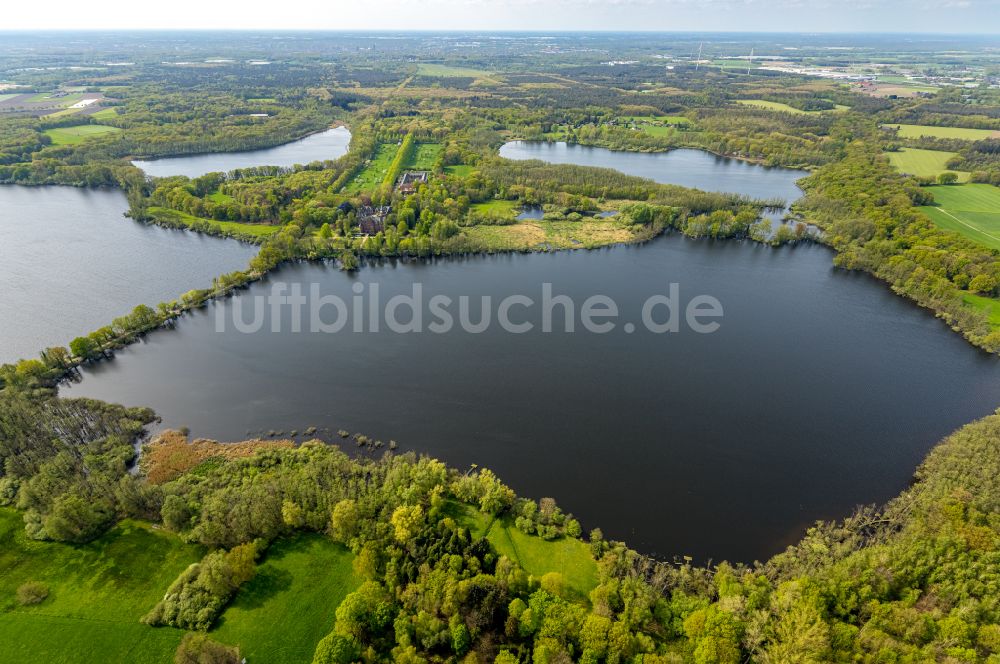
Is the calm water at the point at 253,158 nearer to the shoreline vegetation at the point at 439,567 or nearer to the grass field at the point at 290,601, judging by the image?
the shoreline vegetation at the point at 439,567

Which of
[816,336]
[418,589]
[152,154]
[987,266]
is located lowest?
[418,589]

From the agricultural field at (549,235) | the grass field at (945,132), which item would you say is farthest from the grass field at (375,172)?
the grass field at (945,132)

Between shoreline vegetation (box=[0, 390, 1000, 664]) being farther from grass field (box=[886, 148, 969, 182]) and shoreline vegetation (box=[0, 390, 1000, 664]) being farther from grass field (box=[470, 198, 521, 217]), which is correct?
grass field (box=[886, 148, 969, 182])

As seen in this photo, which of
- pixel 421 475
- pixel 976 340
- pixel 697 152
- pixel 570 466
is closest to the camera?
pixel 421 475

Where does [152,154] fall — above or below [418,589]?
above

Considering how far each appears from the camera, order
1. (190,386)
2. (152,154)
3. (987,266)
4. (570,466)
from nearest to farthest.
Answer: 1. (570,466)
2. (190,386)
3. (987,266)
4. (152,154)

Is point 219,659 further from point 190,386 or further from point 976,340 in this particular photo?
point 976,340

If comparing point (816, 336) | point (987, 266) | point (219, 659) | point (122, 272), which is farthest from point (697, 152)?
point (219, 659)

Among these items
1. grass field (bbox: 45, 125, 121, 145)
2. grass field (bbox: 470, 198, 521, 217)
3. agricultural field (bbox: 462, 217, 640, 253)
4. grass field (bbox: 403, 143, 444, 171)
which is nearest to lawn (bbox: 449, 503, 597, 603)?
agricultural field (bbox: 462, 217, 640, 253)
